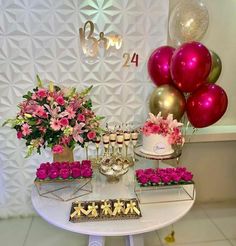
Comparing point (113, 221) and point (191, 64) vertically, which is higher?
point (191, 64)

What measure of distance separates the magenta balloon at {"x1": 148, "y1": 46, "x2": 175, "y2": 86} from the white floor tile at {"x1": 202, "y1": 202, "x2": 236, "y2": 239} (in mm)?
1442

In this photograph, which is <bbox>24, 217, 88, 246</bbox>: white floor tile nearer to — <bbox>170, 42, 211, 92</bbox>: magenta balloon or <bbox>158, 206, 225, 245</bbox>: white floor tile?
<bbox>158, 206, 225, 245</bbox>: white floor tile

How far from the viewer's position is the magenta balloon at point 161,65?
6.95ft

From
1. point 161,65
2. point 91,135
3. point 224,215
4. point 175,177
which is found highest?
point 161,65

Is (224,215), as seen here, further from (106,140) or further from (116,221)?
(116,221)

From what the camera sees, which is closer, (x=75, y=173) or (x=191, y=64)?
(x=75, y=173)

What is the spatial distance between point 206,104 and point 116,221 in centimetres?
109

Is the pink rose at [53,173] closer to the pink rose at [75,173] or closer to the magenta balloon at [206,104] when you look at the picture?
the pink rose at [75,173]

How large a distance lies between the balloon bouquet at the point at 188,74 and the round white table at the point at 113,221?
727 mm

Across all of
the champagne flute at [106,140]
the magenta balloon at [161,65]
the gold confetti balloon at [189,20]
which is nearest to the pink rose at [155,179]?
the champagne flute at [106,140]

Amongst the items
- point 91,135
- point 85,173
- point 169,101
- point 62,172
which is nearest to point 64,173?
point 62,172

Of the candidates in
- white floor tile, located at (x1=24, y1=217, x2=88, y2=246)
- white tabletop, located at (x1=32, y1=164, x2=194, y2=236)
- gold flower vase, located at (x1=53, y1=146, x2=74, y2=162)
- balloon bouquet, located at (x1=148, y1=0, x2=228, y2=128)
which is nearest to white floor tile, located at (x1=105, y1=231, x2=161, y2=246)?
white floor tile, located at (x1=24, y1=217, x2=88, y2=246)

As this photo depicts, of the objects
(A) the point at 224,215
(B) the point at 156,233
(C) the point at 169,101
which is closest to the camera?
(C) the point at 169,101

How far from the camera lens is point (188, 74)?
188 cm
